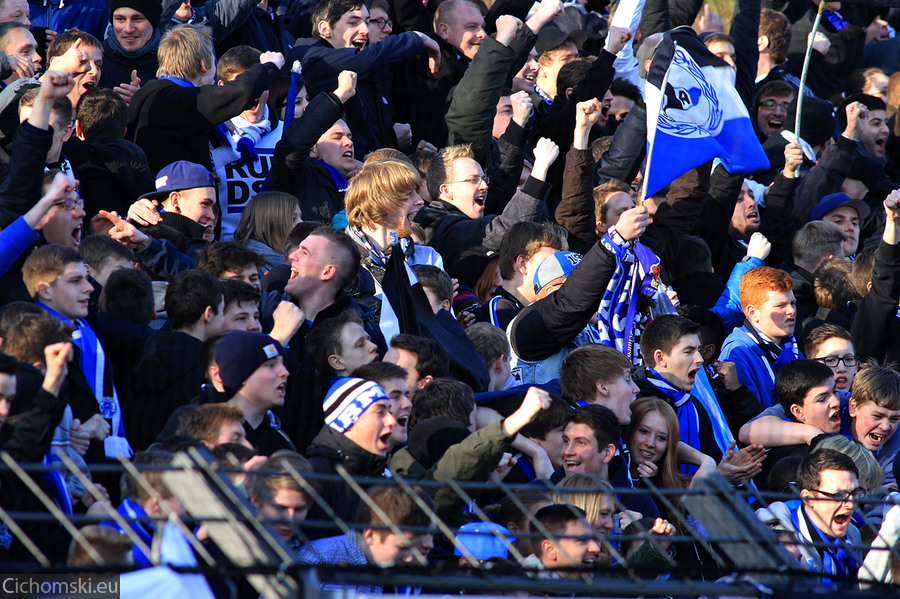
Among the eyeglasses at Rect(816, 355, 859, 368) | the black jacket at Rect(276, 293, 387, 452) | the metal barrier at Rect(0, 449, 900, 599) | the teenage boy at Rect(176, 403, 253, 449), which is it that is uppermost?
the metal barrier at Rect(0, 449, 900, 599)

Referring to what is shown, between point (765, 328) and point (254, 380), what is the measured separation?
14.6 feet

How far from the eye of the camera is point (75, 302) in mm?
5594

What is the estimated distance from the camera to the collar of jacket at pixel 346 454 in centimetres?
546

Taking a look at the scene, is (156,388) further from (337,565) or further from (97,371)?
(337,565)

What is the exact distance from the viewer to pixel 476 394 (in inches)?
264

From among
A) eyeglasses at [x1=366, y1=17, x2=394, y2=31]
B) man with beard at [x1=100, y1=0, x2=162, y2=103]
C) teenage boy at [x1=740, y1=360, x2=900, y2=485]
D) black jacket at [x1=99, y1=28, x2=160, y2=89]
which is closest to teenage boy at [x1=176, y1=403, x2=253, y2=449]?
teenage boy at [x1=740, y1=360, x2=900, y2=485]

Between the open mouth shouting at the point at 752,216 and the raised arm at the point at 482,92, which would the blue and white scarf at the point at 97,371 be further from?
the open mouth shouting at the point at 752,216

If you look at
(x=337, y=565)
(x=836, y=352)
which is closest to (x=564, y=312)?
(x=836, y=352)

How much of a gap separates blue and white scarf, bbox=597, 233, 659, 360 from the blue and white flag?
47 cm

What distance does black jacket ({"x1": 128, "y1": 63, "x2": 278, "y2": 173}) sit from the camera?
8219 millimetres

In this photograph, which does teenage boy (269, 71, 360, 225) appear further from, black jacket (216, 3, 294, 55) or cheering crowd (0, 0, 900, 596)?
black jacket (216, 3, 294, 55)

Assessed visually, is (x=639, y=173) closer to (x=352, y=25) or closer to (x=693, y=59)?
(x=693, y=59)

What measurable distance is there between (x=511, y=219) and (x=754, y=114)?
4.95 meters

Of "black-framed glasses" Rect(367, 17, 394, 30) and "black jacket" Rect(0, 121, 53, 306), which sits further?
"black-framed glasses" Rect(367, 17, 394, 30)
